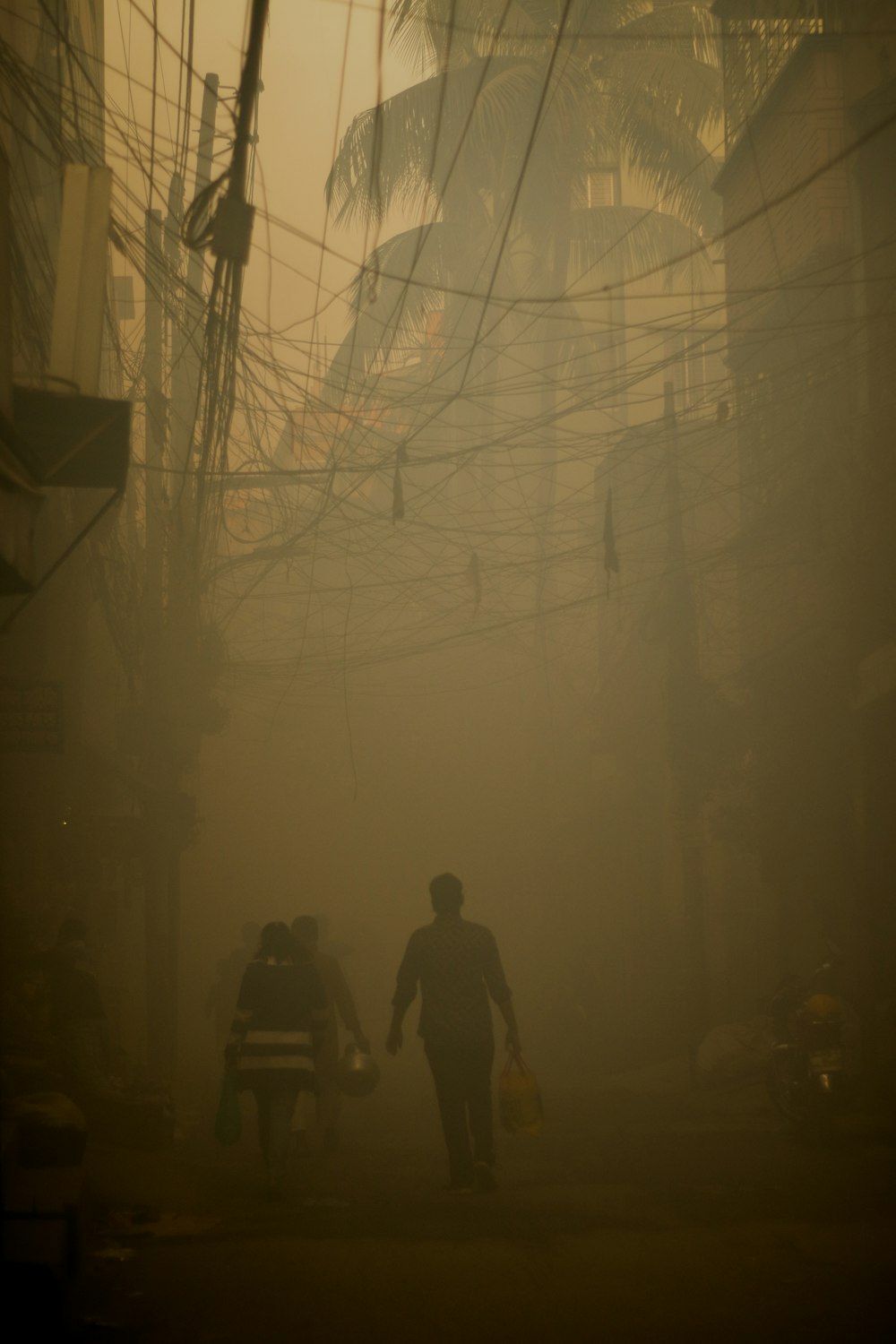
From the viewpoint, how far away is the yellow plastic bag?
24.9 ft

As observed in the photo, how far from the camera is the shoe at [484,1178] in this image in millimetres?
7250

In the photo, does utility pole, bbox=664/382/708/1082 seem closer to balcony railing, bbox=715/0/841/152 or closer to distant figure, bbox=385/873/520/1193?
balcony railing, bbox=715/0/841/152

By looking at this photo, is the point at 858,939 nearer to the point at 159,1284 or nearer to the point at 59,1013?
the point at 59,1013

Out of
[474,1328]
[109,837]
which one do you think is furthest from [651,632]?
[474,1328]

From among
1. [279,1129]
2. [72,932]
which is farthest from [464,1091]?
[72,932]

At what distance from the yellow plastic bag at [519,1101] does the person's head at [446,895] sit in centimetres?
84

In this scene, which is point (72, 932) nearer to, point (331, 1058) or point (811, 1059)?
point (331, 1058)

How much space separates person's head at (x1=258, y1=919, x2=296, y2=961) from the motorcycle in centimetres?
407

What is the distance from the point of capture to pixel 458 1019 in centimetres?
750

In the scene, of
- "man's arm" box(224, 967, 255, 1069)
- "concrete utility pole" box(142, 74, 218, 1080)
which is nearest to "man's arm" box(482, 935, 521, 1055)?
"man's arm" box(224, 967, 255, 1069)

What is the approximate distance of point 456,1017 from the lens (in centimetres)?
750

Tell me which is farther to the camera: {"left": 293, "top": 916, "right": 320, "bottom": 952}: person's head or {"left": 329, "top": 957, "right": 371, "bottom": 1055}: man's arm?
{"left": 293, "top": 916, "right": 320, "bottom": 952}: person's head

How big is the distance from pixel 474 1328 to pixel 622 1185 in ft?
10.3

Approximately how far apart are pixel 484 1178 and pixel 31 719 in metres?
3.78
